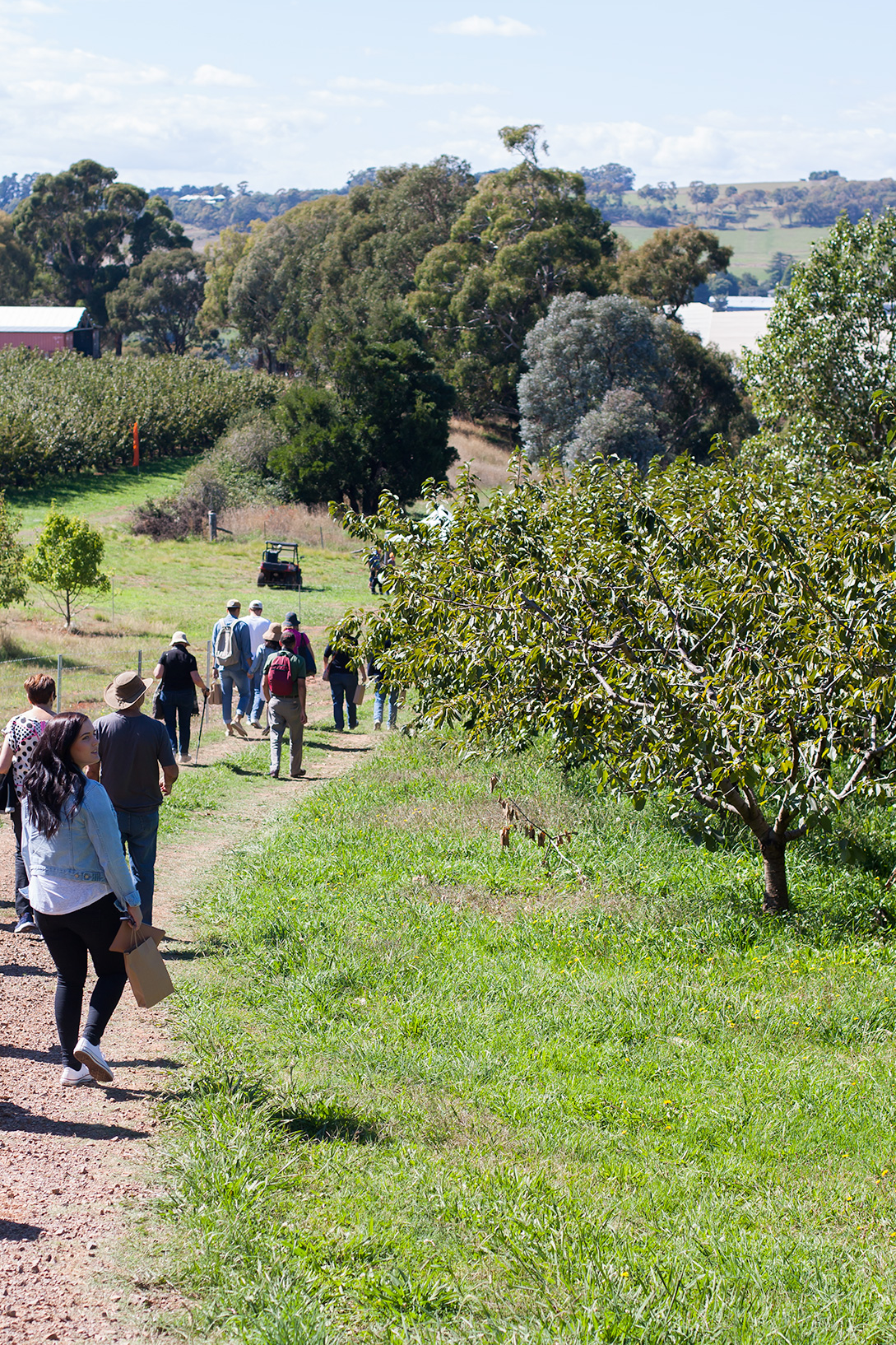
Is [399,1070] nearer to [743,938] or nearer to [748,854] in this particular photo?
[743,938]

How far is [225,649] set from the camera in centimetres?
1443

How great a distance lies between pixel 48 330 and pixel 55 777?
244ft

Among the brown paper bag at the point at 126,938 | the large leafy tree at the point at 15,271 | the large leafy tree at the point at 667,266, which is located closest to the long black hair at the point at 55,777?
the brown paper bag at the point at 126,938

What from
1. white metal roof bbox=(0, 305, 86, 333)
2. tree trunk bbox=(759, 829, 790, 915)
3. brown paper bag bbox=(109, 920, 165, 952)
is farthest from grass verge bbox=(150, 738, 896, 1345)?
white metal roof bbox=(0, 305, 86, 333)

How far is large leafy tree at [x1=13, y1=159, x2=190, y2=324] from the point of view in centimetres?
8969

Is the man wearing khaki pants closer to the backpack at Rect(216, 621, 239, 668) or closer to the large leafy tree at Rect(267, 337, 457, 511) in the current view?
the backpack at Rect(216, 621, 239, 668)

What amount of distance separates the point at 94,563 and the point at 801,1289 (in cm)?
2108

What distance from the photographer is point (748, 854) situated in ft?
32.5

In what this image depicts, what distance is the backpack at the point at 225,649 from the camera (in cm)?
1438

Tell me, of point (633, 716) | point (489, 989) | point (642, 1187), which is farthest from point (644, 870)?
point (642, 1187)

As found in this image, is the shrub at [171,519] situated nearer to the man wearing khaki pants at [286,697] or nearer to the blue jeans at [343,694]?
the blue jeans at [343,694]

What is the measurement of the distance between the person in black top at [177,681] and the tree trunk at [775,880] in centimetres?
563

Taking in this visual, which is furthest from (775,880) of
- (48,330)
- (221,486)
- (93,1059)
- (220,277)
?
(220,277)

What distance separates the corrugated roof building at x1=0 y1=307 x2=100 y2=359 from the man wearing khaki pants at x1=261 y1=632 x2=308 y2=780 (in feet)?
214
